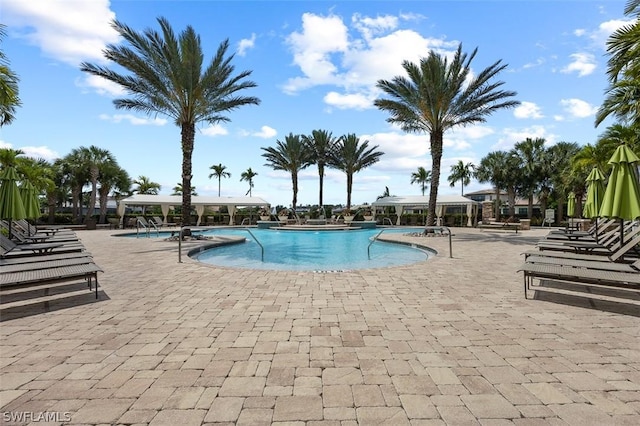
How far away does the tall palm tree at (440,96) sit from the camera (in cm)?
1598

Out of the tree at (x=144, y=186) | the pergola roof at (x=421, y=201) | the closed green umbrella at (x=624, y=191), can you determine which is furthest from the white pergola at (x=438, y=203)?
the tree at (x=144, y=186)

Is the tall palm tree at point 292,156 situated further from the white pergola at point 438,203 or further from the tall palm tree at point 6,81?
the tall palm tree at point 6,81

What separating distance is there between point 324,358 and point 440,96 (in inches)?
649

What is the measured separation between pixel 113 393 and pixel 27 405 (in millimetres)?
536

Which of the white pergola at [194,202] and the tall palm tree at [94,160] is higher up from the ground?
the tall palm tree at [94,160]

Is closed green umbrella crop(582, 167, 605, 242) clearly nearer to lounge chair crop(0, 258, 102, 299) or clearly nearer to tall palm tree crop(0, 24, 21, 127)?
lounge chair crop(0, 258, 102, 299)

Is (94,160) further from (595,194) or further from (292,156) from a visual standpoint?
(595,194)

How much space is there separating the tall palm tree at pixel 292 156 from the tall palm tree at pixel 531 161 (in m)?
22.1

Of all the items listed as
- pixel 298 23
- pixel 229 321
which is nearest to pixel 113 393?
pixel 229 321

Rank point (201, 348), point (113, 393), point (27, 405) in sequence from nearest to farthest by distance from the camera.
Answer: point (27, 405) < point (113, 393) < point (201, 348)

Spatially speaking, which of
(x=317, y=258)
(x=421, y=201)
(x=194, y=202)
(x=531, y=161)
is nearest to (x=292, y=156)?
(x=194, y=202)

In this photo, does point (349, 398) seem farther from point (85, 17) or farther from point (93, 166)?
point (93, 166)

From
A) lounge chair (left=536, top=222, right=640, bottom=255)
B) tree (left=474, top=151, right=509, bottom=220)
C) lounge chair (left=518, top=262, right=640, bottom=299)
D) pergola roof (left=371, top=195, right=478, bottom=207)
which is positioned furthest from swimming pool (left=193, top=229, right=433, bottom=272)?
tree (left=474, top=151, right=509, bottom=220)

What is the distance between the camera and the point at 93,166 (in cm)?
2772
